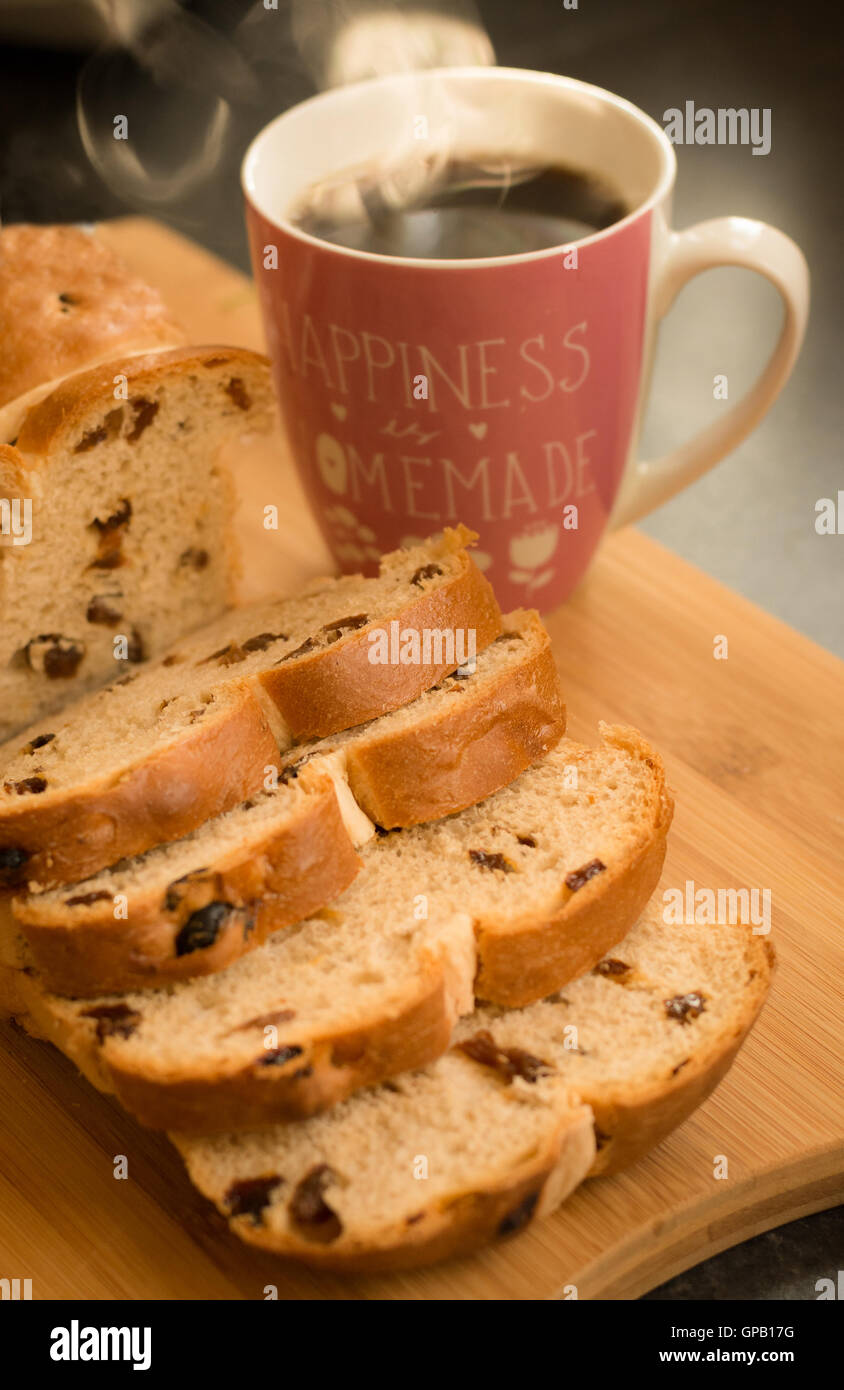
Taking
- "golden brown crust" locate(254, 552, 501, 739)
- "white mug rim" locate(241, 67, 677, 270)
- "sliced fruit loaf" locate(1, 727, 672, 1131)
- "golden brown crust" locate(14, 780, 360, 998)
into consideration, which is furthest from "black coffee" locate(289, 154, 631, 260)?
"golden brown crust" locate(14, 780, 360, 998)

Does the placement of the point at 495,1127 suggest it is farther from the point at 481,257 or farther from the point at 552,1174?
the point at 481,257

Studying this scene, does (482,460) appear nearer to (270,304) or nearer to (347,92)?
(270,304)

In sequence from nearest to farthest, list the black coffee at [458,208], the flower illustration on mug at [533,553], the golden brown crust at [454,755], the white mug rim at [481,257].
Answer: the golden brown crust at [454,755] → the white mug rim at [481,257] → the black coffee at [458,208] → the flower illustration on mug at [533,553]

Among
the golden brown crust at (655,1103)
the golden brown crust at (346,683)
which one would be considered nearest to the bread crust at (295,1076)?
the golden brown crust at (655,1103)

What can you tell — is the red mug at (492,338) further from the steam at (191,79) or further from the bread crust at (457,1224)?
the bread crust at (457,1224)

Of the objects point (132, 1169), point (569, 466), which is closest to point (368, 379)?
point (569, 466)

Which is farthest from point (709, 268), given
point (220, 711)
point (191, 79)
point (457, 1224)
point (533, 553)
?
point (191, 79)
